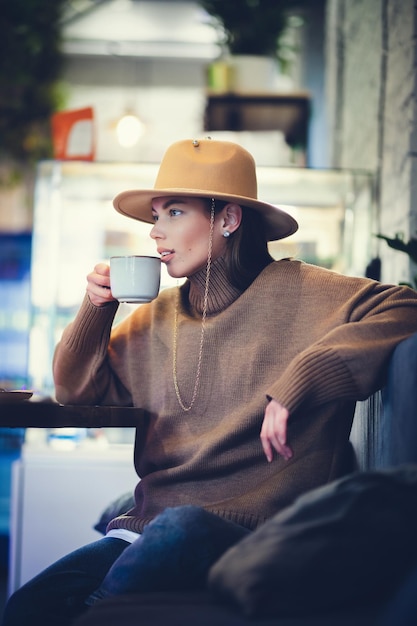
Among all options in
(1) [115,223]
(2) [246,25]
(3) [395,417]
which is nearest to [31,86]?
(2) [246,25]

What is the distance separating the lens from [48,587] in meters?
1.59

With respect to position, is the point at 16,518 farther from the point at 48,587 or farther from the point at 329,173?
the point at 329,173

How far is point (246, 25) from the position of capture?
445 cm

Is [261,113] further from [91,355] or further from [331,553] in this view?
[331,553]

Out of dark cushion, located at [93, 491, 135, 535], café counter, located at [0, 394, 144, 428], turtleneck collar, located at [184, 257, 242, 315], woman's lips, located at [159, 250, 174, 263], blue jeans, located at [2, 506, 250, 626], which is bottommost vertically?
dark cushion, located at [93, 491, 135, 535]

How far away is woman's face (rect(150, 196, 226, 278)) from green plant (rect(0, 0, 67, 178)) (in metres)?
4.65

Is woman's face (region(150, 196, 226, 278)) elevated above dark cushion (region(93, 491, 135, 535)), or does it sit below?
above

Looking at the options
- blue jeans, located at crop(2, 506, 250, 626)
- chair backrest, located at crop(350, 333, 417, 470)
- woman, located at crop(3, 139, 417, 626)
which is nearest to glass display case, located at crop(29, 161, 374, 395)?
woman, located at crop(3, 139, 417, 626)

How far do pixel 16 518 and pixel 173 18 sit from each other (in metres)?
4.43

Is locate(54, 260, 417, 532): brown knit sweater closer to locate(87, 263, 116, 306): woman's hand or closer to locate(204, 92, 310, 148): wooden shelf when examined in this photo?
locate(87, 263, 116, 306): woman's hand

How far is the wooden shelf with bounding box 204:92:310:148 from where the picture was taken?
13.9 ft

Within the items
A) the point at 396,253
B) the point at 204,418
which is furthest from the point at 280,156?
the point at 204,418

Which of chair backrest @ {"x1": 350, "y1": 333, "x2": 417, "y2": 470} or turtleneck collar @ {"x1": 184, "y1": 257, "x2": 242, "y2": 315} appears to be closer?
chair backrest @ {"x1": 350, "y1": 333, "x2": 417, "y2": 470}

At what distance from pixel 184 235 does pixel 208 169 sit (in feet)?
0.54
